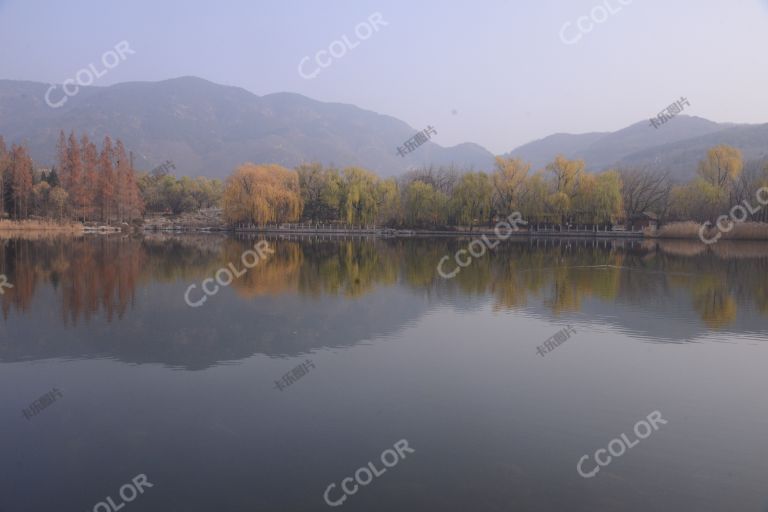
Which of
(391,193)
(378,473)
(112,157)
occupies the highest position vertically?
(112,157)

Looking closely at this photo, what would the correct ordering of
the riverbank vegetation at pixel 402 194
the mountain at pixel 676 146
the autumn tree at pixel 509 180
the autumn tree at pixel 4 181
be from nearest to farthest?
the autumn tree at pixel 4 181, the riverbank vegetation at pixel 402 194, the autumn tree at pixel 509 180, the mountain at pixel 676 146

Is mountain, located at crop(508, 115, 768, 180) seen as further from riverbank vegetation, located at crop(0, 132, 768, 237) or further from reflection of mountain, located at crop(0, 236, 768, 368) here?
reflection of mountain, located at crop(0, 236, 768, 368)

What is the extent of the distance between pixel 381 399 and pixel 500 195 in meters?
52.2

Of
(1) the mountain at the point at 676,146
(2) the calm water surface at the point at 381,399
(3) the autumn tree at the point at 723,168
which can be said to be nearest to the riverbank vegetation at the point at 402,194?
(3) the autumn tree at the point at 723,168

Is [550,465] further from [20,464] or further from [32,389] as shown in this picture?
[32,389]

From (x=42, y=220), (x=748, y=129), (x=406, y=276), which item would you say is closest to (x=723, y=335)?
(x=406, y=276)

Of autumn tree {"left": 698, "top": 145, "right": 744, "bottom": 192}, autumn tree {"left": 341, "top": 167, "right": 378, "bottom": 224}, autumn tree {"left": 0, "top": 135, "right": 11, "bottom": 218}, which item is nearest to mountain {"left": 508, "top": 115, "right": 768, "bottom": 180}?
autumn tree {"left": 341, "top": 167, "right": 378, "bottom": 224}

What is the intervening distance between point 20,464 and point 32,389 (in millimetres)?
2594

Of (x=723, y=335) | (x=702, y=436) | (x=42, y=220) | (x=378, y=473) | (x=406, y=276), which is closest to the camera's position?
(x=378, y=473)

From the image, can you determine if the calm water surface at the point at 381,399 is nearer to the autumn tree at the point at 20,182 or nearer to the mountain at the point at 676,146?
the autumn tree at the point at 20,182

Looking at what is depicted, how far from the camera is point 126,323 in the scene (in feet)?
40.5

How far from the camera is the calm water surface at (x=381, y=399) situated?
18.3 ft

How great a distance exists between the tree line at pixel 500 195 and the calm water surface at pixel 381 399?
39.5 metres

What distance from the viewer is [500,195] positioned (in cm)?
5788
